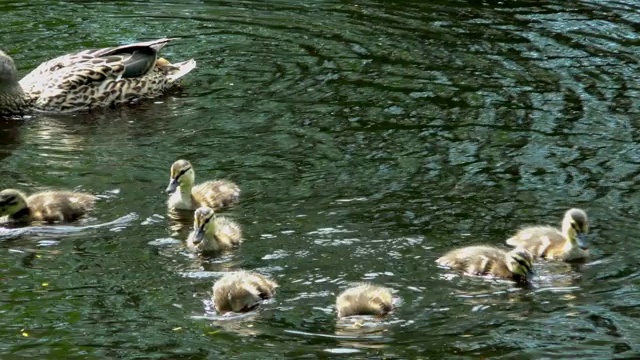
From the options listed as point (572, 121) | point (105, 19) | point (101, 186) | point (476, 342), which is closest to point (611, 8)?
point (572, 121)

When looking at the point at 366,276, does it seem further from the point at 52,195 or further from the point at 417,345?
the point at 52,195

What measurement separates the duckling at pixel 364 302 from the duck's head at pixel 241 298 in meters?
0.43

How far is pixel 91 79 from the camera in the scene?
35.3 ft

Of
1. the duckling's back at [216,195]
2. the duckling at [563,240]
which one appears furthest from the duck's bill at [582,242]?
the duckling's back at [216,195]

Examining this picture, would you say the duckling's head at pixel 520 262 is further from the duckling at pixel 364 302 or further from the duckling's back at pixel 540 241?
the duckling at pixel 364 302

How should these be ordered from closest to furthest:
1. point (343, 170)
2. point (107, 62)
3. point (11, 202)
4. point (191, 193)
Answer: point (11, 202), point (191, 193), point (343, 170), point (107, 62)

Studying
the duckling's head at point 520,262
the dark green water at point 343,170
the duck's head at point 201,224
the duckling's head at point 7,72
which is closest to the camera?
the dark green water at point 343,170

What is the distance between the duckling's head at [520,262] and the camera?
22.6 ft

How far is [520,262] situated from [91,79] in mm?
5009

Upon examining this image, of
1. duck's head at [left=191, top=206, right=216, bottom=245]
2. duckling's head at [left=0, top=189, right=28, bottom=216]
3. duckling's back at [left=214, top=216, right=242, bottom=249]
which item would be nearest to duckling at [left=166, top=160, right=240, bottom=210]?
duckling's back at [left=214, top=216, right=242, bottom=249]

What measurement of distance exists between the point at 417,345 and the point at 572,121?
3.89 meters

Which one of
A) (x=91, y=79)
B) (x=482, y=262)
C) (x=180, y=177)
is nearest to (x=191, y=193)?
(x=180, y=177)

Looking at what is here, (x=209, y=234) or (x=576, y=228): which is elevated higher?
(x=576, y=228)

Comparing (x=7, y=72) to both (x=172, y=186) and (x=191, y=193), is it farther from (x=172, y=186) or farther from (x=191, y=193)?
(x=191, y=193)
